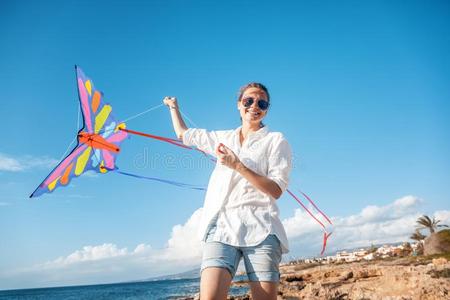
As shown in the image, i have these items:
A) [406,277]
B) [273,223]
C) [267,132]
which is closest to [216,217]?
[273,223]

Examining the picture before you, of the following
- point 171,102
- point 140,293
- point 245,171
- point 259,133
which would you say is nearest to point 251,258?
point 245,171

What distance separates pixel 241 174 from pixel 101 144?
9.22 feet

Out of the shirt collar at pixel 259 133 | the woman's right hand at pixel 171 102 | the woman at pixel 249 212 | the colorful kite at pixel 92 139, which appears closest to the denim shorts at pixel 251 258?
the woman at pixel 249 212

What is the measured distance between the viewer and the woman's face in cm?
233

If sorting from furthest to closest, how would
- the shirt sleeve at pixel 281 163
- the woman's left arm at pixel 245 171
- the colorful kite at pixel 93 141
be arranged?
the colorful kite at pixel 93 141
the shirt sleeve at pixel 281 163
the woman's left arm at pixel 245 171

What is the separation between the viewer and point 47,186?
144 inches

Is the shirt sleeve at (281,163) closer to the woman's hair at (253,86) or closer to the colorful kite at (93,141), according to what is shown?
the woman's hair at (253,86)

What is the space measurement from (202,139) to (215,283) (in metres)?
1.01

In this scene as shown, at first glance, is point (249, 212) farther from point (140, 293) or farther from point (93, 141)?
point (140, 293)

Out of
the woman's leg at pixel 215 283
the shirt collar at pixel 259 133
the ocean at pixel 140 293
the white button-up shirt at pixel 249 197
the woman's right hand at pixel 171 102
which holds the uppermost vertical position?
the woman's right hand at pixel 171 102

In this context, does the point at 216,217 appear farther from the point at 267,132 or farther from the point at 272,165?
the point at 267,132

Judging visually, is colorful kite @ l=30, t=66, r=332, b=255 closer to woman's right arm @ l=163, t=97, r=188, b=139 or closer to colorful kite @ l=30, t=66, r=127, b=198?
colorful kite @ l=30, t=66, r=127, b=198

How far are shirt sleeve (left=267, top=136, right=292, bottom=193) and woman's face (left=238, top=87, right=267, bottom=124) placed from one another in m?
0.24

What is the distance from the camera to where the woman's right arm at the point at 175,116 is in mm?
2600
